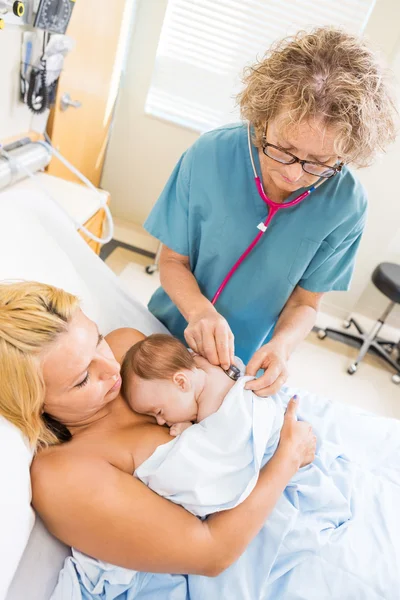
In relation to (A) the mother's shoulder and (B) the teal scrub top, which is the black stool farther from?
(A) the mother's shoulder

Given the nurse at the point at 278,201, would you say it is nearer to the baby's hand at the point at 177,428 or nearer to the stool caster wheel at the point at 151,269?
the baby's hand at the point at 177,428

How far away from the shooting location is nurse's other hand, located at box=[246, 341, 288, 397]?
1089 mm

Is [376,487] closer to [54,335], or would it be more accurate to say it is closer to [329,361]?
[54,335]

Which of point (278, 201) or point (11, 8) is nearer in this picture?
point (278, 201)

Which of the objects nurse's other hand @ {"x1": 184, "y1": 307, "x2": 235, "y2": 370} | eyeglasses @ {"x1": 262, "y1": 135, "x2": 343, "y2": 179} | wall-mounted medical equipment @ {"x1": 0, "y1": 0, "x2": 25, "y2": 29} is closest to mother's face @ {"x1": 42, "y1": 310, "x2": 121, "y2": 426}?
nurse's other hand @ {"x1": 184, "y1": 307, "x2": 235, "y2": 370}

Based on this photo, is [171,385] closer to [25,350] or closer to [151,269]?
[25,350]

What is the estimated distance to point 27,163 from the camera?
1.82 meters

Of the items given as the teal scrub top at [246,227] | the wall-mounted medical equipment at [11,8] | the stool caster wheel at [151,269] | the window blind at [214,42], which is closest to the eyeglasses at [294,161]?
the teal scrub top at [246,227]

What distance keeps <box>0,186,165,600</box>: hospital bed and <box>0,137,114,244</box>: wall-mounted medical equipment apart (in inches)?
6.8

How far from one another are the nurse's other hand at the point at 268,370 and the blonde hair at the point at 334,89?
0.51 meters

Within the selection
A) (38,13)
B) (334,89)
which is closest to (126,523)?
(334,89)

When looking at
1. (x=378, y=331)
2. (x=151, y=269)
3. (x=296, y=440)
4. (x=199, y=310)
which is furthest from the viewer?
(x=151, y=269)

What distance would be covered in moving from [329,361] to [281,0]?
252cm

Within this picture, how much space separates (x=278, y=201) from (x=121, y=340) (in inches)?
24.1
